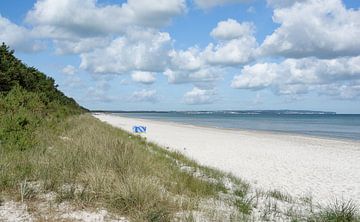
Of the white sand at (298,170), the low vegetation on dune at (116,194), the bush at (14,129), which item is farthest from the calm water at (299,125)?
the low vegetation on dune at (116,194)

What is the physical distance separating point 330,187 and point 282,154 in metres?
8.47

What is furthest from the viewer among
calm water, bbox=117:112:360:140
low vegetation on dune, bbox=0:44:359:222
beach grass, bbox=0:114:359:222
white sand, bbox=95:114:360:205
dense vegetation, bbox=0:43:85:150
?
calm water, bbox=117:112:360:140

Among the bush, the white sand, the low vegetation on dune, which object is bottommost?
the white sand

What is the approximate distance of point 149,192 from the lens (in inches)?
223

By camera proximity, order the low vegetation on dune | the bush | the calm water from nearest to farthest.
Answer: the low vegetation on dune < the bush < the calm water

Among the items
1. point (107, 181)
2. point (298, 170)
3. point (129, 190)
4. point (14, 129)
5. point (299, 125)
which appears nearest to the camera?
point (129, 190)

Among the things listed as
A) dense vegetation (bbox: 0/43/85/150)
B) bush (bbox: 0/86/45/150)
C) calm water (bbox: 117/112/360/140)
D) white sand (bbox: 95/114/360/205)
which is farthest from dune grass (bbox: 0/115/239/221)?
calm water (bbox: 117/112/360/140)

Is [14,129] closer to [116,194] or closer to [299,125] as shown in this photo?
[116,194]

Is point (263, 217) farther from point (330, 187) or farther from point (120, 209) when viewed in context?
point (330, 187)

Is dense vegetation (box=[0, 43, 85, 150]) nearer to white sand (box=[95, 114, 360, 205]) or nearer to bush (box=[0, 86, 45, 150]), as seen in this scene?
bush (box=[0, 86, 45, 150])

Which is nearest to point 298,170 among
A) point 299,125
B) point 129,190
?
point 129,190

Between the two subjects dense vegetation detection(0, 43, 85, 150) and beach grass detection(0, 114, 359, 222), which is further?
dense vegetation detection(0, 43, 85, 150)

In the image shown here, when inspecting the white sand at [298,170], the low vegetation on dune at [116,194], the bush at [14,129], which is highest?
the bush at [14,129]

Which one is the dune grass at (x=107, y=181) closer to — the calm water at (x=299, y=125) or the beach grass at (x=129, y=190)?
the beach grass at (x=129, y=190)
